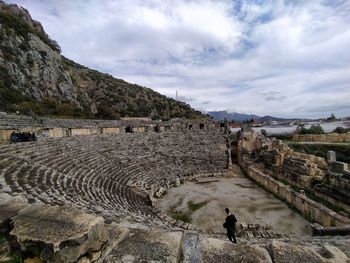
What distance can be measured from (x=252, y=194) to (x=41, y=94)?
1266 inches

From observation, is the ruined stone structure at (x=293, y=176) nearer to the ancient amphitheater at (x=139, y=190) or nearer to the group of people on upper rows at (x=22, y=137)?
the ancient amphitheater at (x=139, y=190)

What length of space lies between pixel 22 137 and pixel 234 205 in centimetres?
1219

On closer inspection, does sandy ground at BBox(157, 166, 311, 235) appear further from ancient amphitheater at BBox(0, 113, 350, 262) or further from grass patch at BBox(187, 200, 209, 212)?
ancient amphitheater at BBox(0, 113, 350, 262)

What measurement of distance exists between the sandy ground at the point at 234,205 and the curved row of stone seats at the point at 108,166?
1834 millimetres

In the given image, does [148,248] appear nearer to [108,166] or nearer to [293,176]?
[108,166]

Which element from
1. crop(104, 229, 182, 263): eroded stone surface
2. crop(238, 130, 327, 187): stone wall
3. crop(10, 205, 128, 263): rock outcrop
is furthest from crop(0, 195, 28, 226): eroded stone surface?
crop(238, 130, 327, 187): stone wall

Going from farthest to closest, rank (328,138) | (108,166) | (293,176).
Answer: (328,138)
(293,176)
(108,166)

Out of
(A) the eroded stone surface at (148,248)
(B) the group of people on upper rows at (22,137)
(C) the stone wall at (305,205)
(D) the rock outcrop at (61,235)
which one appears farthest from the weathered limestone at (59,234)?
(B) the group of people on upper rows at (22,137)

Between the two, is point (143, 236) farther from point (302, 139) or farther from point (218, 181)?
point (302, 139)

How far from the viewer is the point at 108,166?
55.9 ft

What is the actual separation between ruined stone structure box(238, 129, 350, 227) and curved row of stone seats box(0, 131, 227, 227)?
9.22 feet

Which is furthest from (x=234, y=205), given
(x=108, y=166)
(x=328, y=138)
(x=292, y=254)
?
(x=328, y=138)

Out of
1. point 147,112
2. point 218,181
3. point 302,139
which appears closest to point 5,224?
point 218,181

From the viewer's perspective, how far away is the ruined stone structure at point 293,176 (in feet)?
41.7
